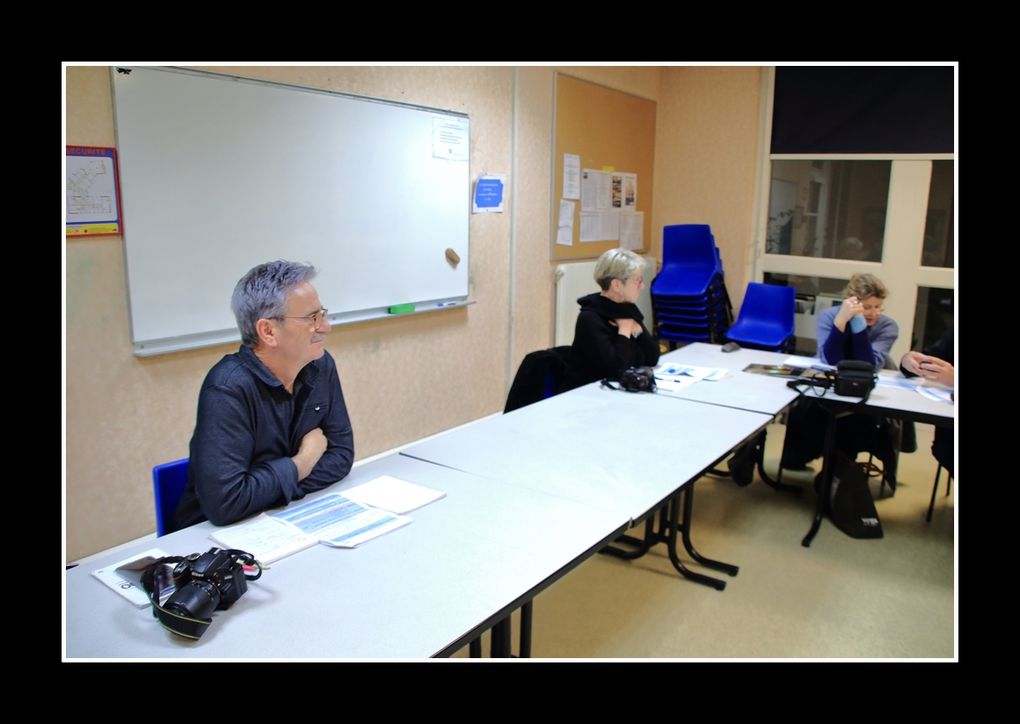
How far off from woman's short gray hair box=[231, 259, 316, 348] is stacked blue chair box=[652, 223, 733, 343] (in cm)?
376

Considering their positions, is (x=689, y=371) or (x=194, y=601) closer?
(x=194, y=601)

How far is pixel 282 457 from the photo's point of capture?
1.82 m

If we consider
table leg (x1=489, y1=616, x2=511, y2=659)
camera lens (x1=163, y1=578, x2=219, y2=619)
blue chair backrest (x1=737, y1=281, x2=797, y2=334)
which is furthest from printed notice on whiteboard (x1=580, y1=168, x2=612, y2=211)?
camera lens (x1=163, y1=578, x2=219, y2=619)

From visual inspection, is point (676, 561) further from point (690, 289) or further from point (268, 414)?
point (690, 289)

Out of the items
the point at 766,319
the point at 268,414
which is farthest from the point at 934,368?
the point at 268,414

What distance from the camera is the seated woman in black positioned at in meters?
3.12

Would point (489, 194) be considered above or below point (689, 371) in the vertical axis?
above

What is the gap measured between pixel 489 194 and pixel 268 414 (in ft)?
9.17

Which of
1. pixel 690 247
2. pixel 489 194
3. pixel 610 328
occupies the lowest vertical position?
pixel 610 328

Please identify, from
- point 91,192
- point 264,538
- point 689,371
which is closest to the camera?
point 264,538

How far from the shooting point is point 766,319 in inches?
202

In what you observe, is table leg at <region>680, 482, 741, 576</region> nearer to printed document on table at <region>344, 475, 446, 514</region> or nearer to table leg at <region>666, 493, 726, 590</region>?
table leg at <region>666, 493, 726, 590</region>

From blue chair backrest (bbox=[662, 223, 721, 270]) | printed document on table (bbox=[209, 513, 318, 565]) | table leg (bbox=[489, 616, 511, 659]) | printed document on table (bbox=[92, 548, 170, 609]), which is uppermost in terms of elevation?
blue chair backrest (bbox=[662, 223, 721, 270])

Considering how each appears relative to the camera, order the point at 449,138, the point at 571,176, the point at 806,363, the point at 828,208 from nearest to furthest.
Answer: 1. the point at 806,363
2. the point at 449,138
3. the point at 571,176
4. the point at 828,208
